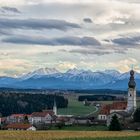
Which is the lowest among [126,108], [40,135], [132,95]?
[40,135]

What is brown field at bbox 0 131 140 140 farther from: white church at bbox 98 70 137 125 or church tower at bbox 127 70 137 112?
church tower at bbox 127 70 137 112

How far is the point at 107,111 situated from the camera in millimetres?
166375

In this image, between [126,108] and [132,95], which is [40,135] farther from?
[126,108]

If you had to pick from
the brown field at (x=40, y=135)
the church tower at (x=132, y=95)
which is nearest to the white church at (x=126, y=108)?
the church tower at (x=132, y=95)

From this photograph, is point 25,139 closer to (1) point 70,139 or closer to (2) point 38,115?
(1) point 70,139

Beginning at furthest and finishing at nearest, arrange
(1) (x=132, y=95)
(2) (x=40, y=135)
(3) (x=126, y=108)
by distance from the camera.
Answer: (3) (x=126, y=108) → (1) (x=132, y=95) → (2) (x=40, y=135)

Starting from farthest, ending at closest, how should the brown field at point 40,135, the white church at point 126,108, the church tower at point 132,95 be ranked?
1. the church tower at point 132,95
2. the white church at point 126,108
3. the brown field at point 40,135

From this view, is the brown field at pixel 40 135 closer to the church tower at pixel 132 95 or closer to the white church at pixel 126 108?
the white church at pixel 126 108

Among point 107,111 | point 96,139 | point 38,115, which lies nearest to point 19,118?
point 38,115

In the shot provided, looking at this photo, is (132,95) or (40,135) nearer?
(40,135)

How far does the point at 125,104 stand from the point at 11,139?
383ft

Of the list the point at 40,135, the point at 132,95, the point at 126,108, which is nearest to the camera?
the point at 40,135

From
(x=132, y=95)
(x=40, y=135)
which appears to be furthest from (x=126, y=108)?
(x=40, y=135)

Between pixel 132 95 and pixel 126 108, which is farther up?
pixel 132 95
